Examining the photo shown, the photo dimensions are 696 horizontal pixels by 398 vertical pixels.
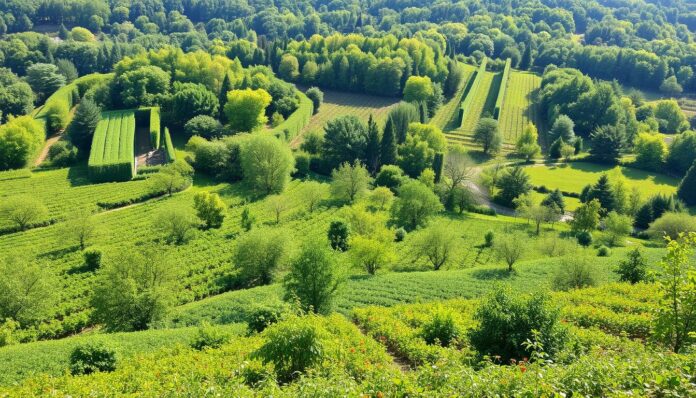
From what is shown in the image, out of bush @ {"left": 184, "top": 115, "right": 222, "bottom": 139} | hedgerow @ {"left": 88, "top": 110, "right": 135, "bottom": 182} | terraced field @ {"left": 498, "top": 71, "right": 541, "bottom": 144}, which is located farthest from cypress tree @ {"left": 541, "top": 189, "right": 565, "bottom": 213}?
hedgerow @ {"left": 88, "top": 110, "right": 135, "bottom": 182}

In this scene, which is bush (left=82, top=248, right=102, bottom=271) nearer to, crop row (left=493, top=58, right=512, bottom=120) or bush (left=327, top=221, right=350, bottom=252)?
bush (left=327, top=221, right=350, bottom=252)

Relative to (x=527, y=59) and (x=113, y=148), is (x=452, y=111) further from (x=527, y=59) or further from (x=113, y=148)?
(x=113, y=148)

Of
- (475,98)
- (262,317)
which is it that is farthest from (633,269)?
(475,98)

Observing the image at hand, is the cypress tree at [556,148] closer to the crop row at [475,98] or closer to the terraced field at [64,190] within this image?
the crop row at [475,98]

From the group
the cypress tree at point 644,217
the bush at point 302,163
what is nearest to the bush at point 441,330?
the bush at point 302,163

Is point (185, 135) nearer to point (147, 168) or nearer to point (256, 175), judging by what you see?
point (147, 168)

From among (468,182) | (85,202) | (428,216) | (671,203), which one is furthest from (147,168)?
(671,203)
